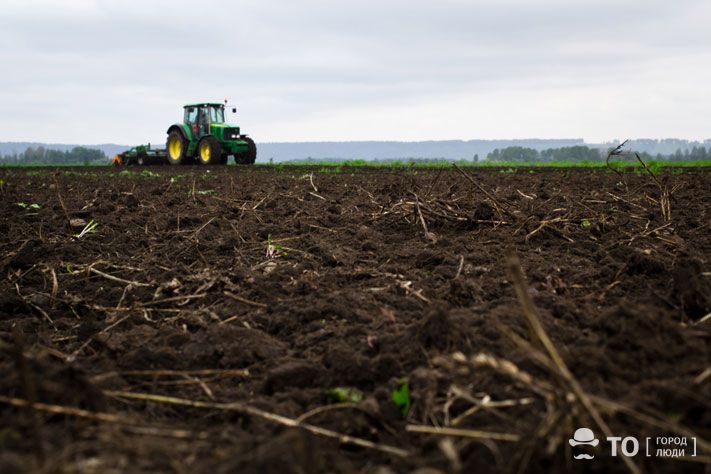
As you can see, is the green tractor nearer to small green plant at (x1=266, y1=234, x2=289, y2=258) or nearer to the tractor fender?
the tractor fender

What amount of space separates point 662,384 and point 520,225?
143 inches

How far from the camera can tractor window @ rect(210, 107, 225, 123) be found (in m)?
26.5

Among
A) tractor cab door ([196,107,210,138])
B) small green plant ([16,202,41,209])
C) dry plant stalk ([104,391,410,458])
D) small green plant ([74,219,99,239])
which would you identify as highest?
tractor cab door ([196,107,210,138])

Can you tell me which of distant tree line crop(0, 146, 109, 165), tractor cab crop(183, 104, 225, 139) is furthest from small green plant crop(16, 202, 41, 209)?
distant tree line crop(0, 146, 109, 165)

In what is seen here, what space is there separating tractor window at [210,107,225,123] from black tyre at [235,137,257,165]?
138 cm

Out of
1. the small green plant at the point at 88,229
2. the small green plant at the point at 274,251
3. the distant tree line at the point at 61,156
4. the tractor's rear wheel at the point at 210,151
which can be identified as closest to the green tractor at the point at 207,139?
the tractor's rear wheel at the point at 210,151

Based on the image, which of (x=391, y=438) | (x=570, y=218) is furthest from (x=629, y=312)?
(x=570, y=218)

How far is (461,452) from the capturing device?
2.08m

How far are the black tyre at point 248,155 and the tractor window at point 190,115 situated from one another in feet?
8.04

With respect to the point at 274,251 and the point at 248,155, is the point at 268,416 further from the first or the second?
the point at 248,155

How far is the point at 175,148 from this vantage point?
92.6 feet

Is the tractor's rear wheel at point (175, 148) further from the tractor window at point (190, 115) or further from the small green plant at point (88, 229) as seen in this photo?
the small green plant at point (88, 229)

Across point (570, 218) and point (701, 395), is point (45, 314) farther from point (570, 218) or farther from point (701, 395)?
point (570, 218)

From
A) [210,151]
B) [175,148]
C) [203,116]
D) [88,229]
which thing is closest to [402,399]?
[88,229]
